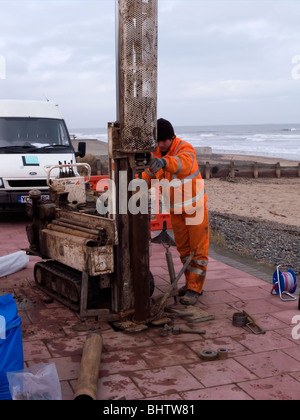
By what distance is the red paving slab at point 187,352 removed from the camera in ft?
12.6

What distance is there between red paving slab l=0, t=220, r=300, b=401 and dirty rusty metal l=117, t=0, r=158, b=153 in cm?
183

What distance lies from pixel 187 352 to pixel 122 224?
1382 mm

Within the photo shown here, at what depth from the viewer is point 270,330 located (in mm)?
5023

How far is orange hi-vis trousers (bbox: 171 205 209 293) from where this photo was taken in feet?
18.9

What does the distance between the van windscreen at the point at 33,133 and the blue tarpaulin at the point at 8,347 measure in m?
7.45

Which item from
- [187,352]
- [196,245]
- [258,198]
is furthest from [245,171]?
[187,352]

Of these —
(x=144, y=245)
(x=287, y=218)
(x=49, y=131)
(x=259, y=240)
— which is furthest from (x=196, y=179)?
(x=287, y=218)

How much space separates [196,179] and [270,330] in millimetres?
1805

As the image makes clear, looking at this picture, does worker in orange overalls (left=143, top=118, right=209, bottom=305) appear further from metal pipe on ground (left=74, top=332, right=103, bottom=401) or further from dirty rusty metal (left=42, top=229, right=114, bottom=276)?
metal pipe on ground (left=74, top=332, right=103, bottom=401)

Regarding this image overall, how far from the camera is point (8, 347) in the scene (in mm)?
3539

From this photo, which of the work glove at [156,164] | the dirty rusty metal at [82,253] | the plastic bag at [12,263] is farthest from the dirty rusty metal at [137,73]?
the plastic bag at [12,263]

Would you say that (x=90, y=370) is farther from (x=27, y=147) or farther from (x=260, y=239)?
(x=27, y=147)

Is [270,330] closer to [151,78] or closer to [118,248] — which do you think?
[118,248]

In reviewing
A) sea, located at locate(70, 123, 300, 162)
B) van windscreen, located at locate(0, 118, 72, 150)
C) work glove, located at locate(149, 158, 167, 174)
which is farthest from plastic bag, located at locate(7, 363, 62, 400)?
sea, located at locate(70, 123, 300, 162)
